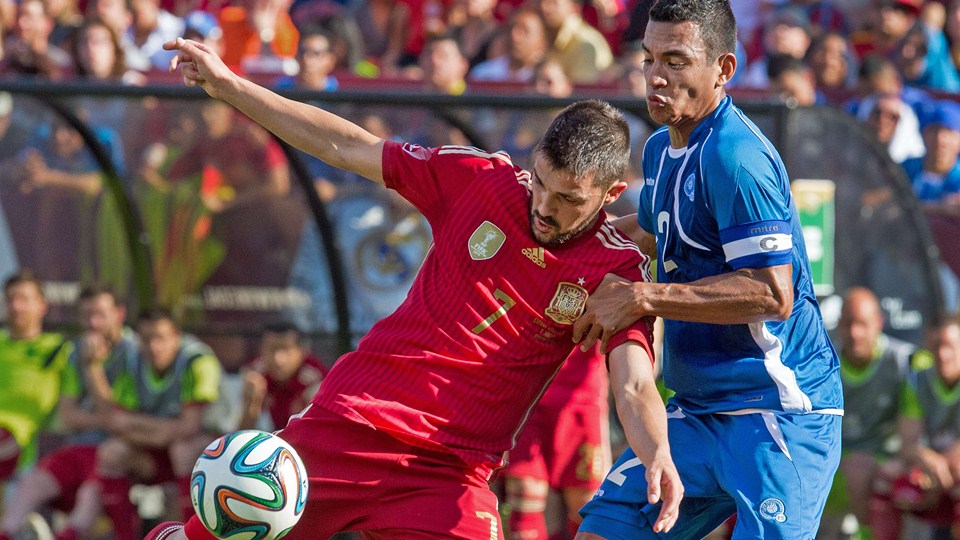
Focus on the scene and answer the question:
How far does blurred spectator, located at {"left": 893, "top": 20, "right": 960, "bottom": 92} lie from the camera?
35.7 feet

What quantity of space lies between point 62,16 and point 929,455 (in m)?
7.68

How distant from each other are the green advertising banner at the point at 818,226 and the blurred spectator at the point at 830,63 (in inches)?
98.0

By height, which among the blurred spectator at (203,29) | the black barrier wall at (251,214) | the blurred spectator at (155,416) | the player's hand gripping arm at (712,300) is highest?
the player's hand gripping arm at (712,300)

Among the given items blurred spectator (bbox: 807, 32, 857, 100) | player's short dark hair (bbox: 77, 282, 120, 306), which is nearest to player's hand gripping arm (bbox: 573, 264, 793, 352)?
player's short dark hair (bbox: 77, 282, 120, 306)

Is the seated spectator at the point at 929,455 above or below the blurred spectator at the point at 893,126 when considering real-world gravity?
below

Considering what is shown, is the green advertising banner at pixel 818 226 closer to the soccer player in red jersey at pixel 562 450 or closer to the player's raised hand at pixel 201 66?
the soccer player in red jersey at pixel 562 450

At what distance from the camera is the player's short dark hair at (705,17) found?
4605 millimetres

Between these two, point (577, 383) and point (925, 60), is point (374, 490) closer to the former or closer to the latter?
point (577, 383)

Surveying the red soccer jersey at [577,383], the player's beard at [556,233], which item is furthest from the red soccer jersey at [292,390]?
the player's beard at [556,233]

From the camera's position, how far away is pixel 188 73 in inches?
188

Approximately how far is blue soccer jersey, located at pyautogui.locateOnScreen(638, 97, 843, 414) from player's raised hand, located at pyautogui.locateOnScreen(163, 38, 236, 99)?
4.81 feet

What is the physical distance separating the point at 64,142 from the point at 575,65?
12.3 feet

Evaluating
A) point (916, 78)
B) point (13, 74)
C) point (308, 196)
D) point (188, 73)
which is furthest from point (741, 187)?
point (13, 74)

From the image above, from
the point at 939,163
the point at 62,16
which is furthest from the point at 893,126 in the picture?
the point at 62,16
